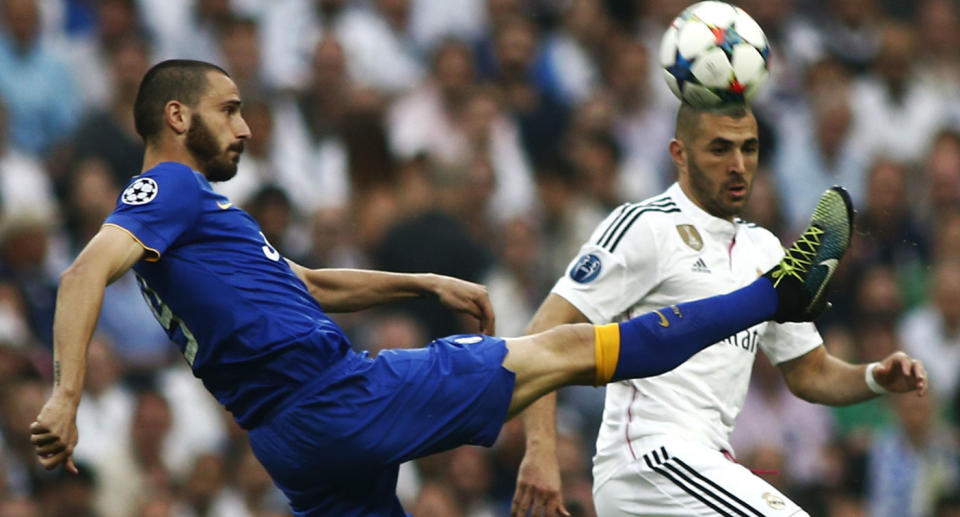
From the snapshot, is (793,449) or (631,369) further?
(793,449)

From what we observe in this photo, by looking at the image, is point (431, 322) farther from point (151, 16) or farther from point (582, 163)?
point (151, 16)

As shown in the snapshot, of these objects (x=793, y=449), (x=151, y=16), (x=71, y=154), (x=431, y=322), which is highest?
(x=151, y=16)

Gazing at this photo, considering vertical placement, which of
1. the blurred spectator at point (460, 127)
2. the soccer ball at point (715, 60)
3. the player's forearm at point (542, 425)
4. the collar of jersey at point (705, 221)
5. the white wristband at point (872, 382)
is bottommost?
the blurred spectator at point (460, 127)

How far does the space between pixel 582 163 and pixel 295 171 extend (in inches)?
88.3

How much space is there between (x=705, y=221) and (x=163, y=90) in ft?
7.25

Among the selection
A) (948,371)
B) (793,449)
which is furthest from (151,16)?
(948,371)

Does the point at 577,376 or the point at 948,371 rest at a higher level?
the point at 577,376

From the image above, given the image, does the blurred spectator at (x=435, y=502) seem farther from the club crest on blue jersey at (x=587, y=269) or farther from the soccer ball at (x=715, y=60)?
the soccer ball at (x=715, y=60)

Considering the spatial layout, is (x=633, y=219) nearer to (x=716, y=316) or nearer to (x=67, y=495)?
(x=716, y=316)

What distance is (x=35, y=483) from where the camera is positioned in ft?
29.8

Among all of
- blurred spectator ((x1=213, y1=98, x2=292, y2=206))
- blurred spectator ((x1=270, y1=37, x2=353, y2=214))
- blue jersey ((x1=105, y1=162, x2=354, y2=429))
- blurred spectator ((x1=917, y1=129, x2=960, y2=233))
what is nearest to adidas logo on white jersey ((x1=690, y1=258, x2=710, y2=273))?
blue jersey ((x1=105, y1=162, x2=354, y2=429))

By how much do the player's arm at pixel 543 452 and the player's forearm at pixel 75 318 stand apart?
177cm

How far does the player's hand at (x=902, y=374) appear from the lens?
20.2ft

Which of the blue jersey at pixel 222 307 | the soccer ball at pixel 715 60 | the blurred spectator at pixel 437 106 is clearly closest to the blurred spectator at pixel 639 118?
the blurred spectator at pixel 437 106
